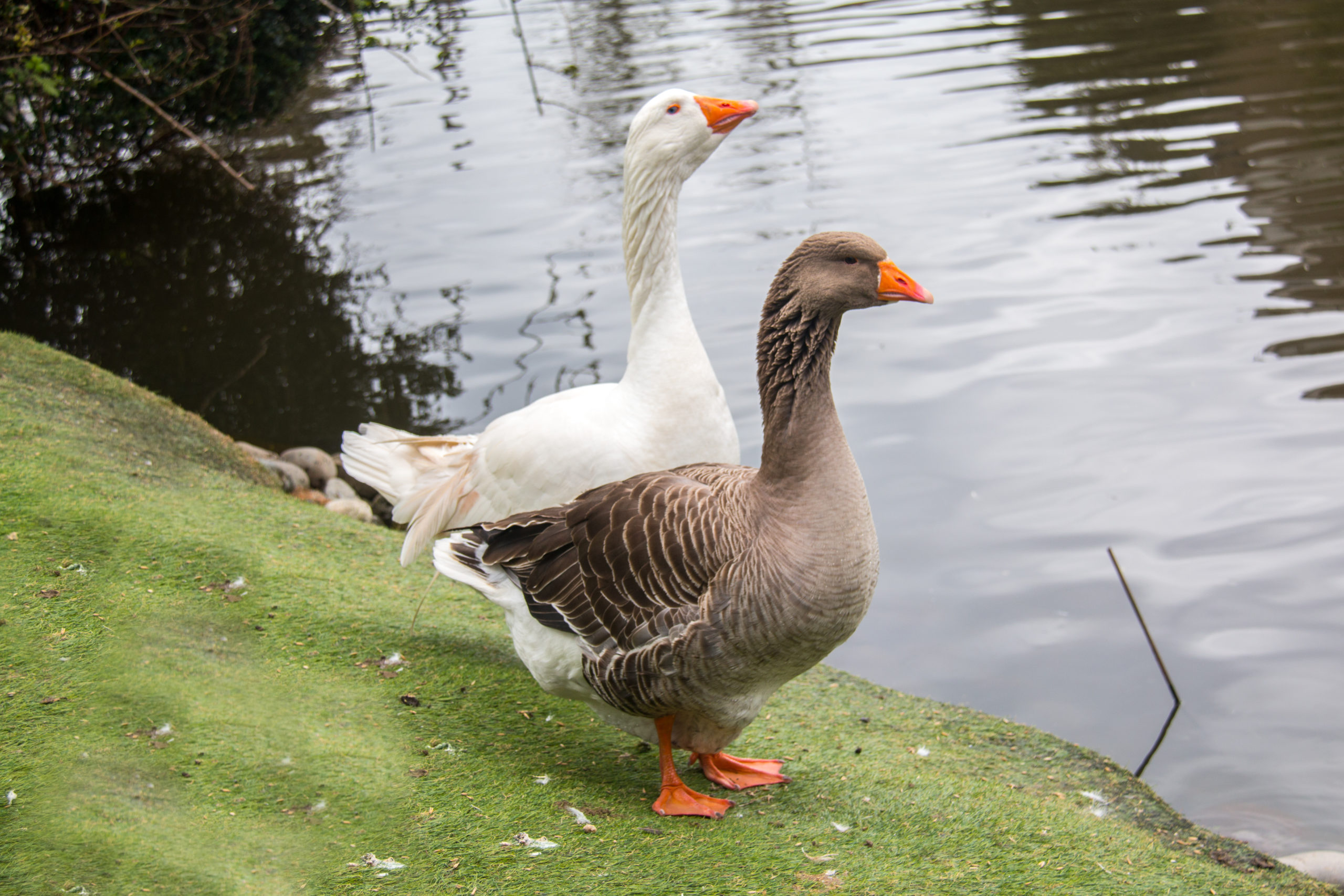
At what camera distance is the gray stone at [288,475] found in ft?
26.6

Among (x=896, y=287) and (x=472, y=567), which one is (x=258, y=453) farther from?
(x=896, y=287)

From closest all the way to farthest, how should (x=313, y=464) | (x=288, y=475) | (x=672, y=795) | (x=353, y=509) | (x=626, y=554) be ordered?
(x=626, y=554), (x=672, y=795), (x=353, y=509), (x=288, y=475), (x=313, y=464)

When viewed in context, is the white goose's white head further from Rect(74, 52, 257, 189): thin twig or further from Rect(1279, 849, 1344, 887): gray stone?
Rect(1279, 849, 1344, 887): gray stone

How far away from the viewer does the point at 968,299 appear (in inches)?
397

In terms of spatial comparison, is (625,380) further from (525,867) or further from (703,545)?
(525,867)

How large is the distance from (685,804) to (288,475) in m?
5.52

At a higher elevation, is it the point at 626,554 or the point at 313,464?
the point at 626,554

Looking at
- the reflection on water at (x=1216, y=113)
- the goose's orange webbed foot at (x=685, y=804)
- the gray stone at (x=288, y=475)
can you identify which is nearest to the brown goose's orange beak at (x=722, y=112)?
the goose's orange webbed foot at (x=685, y=804)

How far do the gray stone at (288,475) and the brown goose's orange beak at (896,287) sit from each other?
589 centimetres

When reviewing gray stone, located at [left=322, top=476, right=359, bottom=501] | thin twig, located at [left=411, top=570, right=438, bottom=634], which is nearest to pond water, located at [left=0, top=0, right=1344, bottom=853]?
gray stone, located at [left=322, top=476, right=359, bottom=501]

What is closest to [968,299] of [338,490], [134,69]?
[338,490]

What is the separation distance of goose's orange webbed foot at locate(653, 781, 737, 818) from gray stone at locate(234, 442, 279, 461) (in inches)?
211

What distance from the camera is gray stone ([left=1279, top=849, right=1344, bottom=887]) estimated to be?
436 cm

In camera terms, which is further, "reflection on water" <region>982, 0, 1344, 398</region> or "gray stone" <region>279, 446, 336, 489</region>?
"reflection on water" <region>982, 0, 1344, 398</region>
